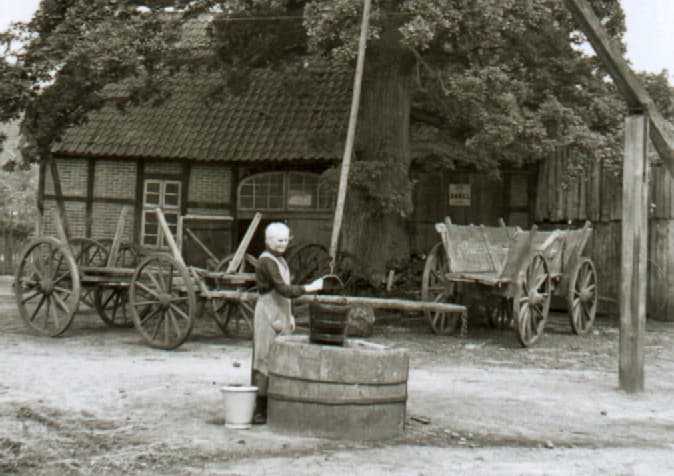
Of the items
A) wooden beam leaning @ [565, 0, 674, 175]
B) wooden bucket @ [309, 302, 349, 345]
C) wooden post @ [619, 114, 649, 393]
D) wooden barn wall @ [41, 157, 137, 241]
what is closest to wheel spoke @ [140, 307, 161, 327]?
wooden bucket @ [309, 302, 349, 345]

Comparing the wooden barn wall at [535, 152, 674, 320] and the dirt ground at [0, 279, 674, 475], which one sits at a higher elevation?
the wooden barn wall at [535, 152, 674, 320]

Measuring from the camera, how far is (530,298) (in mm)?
13008

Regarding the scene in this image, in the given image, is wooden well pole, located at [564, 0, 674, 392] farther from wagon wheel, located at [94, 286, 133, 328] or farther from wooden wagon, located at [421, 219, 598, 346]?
wagon wheel, located at [94, 286, 133, 328]

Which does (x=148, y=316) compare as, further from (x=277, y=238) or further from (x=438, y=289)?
(x=277, y=238)

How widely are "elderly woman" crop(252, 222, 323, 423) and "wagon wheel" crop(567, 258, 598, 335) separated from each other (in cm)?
794

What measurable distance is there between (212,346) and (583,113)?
8204mm

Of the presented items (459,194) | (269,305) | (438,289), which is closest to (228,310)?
(438,289)

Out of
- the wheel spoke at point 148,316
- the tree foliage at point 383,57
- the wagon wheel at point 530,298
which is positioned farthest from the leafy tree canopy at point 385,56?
the wheel spoke at point 148,316

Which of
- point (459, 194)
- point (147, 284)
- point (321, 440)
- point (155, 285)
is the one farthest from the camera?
point (459, 194)

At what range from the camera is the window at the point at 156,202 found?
73.3 ft

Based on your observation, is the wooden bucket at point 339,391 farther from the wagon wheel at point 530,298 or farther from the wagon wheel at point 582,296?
the wagon wheel at point 582,296

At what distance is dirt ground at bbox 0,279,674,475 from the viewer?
5.97m

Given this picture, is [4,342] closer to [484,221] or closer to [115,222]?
[115,222]

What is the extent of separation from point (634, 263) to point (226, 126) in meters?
14.5
